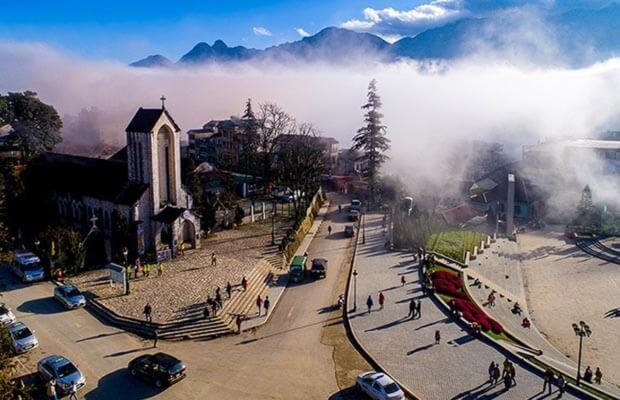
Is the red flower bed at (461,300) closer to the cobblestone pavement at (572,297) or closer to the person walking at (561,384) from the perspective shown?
the cobblestone pavement at (572,297)

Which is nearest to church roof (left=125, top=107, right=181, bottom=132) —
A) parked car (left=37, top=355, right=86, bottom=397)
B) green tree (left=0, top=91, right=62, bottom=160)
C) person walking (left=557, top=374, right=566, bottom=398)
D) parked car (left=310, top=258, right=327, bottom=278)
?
parked car (left=310, top=258, right=327, bottom=278)

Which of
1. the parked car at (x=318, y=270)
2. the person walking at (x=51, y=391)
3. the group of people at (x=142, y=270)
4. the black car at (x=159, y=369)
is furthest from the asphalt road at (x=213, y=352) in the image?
the group of people at (x=142, y=270)

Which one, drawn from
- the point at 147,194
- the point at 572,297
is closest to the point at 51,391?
the point at 147,194

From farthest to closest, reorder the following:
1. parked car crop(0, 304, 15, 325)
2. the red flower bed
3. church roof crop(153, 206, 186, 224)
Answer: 1. church roof crop(153, 206, 186, 224)
2. the red flower bed
3. parked car crop(0, 304, 15, 325)

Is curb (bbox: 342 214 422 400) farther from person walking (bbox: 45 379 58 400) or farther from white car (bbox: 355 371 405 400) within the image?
person walking (bbox: 45 379 58 400)

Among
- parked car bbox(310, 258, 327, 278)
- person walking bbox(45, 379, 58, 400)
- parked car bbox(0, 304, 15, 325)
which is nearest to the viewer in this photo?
person walking bbox(45, 379, 58, 400)

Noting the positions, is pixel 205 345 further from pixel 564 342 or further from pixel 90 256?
pixel 564 342
